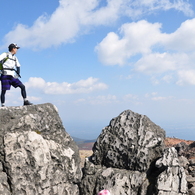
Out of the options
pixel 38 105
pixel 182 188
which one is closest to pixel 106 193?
pixel 182 188

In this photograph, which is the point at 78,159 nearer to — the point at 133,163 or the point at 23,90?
the point at 133,163

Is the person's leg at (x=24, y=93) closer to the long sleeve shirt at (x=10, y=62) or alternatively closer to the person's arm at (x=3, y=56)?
the long sleeve shirt at (x=10, y=62)

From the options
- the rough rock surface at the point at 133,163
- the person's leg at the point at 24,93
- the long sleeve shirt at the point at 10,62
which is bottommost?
the rough rock surface at the point at 133,163

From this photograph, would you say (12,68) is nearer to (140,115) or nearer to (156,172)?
(140,115)

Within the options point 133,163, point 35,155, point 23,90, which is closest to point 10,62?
point 23,90

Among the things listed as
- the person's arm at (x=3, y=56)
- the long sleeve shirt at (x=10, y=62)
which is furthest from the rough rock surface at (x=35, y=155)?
the person's arm at (x=3, y=56)

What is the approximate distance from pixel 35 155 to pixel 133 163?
182 inches

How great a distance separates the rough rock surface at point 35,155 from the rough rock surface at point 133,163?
1.21 meters

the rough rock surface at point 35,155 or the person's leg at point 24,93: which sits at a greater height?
the person's leg at point 24,93

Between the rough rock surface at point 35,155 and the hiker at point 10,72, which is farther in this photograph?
the hiker at point 10,72

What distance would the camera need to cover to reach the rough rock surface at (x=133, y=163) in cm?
1014

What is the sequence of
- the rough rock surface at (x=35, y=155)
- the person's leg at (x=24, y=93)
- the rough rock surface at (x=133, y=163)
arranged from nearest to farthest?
the rough rock surface at (x=35, y=155), the rough rock surface at (x=133, y=163), the person's leg at (x=24, y=93)

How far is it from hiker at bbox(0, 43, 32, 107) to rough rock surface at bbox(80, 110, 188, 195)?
4.47m

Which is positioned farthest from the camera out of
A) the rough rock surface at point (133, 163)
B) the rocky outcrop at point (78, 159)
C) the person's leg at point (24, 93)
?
the person's leg at point (24, 93)
